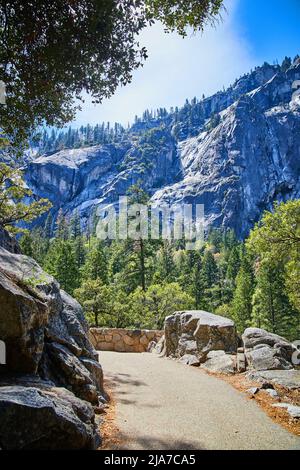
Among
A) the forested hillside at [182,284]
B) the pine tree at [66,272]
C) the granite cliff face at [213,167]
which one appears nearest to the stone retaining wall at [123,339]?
the forested hillside at [182,284]

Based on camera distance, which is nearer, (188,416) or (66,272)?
(188,416)

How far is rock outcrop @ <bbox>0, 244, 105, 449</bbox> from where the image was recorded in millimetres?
3428

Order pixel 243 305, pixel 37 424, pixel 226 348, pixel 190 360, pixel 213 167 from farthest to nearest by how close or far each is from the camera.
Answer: pixel 213 167
pixel 243 305
pixel 190 360
pixel 226 348
pixel 37 424

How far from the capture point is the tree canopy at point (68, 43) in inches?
178

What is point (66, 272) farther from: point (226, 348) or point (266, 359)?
point (266, 359)

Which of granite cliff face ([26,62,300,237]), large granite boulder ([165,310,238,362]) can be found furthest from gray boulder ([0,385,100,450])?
granite cliff face ([26,62,300,237])

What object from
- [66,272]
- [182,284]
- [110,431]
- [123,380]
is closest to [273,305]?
[182,284]

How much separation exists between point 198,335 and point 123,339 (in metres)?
6.48

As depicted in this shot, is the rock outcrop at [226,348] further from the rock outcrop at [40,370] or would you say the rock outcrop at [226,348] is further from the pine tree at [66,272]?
the pine tree at [66,272]

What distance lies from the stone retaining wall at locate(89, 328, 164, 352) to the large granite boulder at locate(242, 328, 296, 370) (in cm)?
712

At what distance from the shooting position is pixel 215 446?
4.75m

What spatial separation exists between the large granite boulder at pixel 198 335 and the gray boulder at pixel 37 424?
8719 millimetres

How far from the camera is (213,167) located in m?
149

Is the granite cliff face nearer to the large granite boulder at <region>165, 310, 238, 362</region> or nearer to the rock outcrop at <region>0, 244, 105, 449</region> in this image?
the large granite boulder at <region>165, 310, 238, 362</region>
